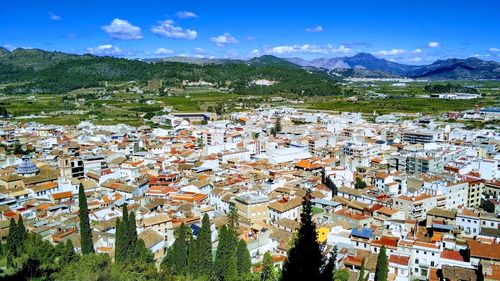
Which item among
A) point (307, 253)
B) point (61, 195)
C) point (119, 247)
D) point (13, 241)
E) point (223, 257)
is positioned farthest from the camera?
point (61, 195)

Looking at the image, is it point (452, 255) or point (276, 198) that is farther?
point (276, 198)

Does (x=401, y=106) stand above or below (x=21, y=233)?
above

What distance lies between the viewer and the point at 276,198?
2277 centimetres

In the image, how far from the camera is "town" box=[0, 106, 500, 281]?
16.8m

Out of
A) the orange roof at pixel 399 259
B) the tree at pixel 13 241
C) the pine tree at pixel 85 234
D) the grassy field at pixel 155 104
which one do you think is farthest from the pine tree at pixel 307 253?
the grassy field at pixel 155 104

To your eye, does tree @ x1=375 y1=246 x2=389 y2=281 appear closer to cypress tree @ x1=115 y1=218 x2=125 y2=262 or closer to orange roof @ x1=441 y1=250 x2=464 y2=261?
orange roof @ x1=441 y1=250 x2=464 y2=261

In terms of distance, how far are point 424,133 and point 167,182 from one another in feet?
84.5

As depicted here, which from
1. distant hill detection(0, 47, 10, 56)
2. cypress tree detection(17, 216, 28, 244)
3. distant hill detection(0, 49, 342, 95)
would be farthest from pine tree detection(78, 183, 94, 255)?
distant hill detection(0, 47, 10, 56)

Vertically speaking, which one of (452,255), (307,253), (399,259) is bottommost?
(452,255)

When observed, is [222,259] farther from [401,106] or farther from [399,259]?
[401,106]

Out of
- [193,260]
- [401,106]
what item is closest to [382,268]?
[193,260]

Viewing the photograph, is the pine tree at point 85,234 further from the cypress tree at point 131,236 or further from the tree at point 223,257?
the tree at point 223,257

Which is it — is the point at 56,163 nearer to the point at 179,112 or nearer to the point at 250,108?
the point at 179,112

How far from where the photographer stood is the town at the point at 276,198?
55.1 feet
